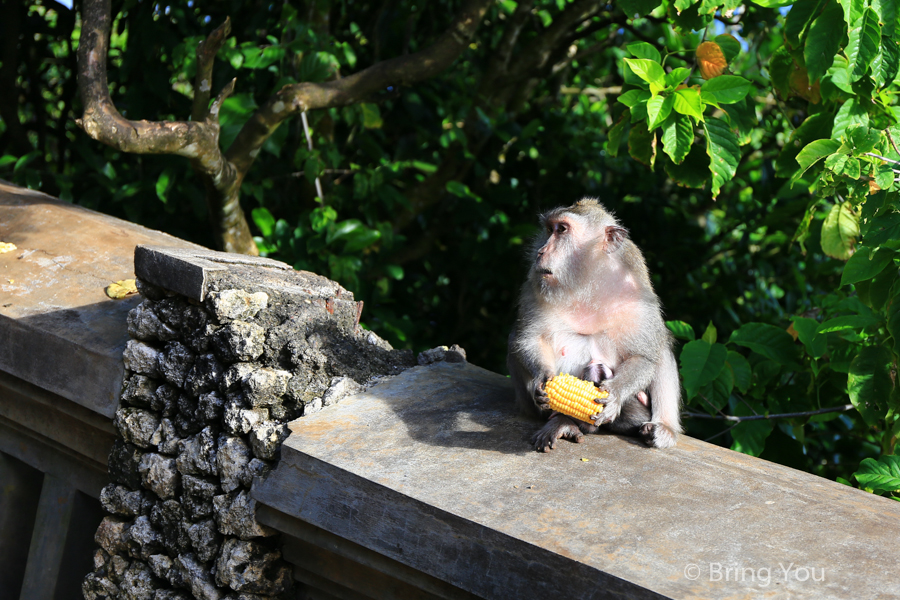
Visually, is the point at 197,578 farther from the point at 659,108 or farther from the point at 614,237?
the point at 659,108

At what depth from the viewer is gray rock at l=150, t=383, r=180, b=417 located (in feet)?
8.09

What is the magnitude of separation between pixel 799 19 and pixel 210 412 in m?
2.28

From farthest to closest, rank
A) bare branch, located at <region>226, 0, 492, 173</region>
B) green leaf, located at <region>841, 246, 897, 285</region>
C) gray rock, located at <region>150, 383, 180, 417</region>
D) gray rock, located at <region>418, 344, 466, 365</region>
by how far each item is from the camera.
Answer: bare branch, located at <region>226, 0, 492, 173</region>
gray rock, located at <region>418, 344, 466, 365</region>
gray rock, located at <region>150, 383, 180, 417</region>
green leaf, located at <region>841, 246, 897, 285</region>

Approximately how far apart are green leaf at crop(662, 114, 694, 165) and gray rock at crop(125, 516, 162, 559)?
6.91 feet

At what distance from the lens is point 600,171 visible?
5641 millimetres

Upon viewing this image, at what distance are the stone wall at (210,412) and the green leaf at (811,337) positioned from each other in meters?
1.58

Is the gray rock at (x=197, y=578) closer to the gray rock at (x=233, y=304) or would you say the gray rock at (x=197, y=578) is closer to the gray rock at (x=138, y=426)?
the gray rock at (x=138, y=426)

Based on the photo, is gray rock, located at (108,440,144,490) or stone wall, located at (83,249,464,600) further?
gray rock, located at (108,440,144,490)

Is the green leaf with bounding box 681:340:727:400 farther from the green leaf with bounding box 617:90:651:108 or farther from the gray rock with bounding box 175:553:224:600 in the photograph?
the gray rock with bounding box 175:553:224:600

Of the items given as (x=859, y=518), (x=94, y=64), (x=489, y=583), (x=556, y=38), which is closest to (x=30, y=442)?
(x=94, y=64)

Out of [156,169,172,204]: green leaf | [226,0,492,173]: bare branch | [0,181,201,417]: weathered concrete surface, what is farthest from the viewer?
[156,169,172,204]: green leaf

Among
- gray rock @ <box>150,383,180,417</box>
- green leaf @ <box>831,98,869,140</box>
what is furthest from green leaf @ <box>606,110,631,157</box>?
gray rock @ <box>150,383,180,417</box>

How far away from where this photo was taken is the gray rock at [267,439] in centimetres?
217

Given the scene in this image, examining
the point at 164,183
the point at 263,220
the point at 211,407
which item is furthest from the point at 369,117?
the point at 211,407
